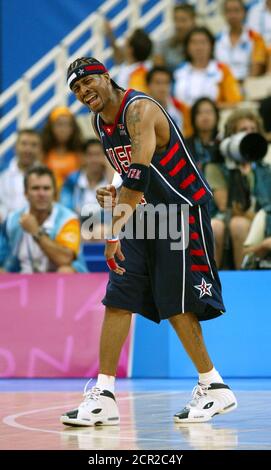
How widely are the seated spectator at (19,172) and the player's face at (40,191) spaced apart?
1.90 m

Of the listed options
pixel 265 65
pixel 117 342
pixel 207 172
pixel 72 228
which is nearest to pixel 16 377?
pixel 72 228

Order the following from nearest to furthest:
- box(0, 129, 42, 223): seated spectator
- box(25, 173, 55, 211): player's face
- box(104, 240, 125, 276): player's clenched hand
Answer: box(104, 240, 125, 276): player's clenched hand < box(25, 173, 55, 211): player's face < box(0, 129, 42, 223): seated spectator

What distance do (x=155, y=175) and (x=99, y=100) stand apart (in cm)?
55

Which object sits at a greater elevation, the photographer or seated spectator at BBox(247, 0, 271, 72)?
seated spectator at BBox(247, 0, 271, 72)

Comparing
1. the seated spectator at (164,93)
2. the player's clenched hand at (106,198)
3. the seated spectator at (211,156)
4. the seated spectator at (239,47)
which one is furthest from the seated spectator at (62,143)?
the player's clenched hand at (106,198)

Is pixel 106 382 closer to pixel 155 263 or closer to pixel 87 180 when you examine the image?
pixel 155 263

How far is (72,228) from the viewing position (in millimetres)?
10734

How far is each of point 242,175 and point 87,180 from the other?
2.70 meters

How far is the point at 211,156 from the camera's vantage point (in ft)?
35.3

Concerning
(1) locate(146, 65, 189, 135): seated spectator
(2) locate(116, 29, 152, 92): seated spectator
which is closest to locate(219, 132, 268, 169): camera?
(1) locate(146, 65, 189, 135): seated spectator

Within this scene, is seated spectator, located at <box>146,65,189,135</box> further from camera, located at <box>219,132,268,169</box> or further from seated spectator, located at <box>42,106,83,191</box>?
camera, located at <box>219,132,268,169</box>

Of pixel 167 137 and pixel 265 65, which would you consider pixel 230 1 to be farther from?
pixel 167 137

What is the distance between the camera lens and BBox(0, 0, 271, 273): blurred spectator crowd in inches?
401

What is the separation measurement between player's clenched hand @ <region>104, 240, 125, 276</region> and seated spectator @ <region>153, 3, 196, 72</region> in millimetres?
8375
